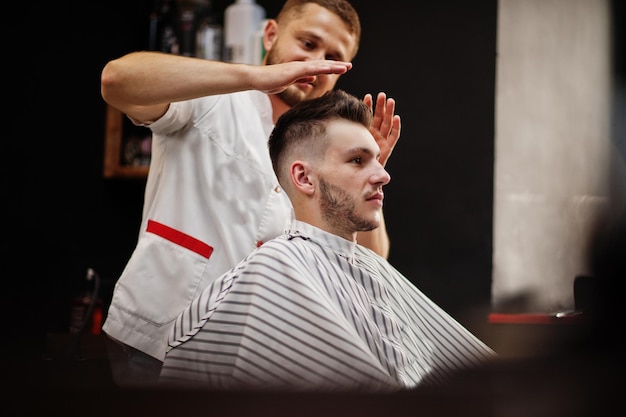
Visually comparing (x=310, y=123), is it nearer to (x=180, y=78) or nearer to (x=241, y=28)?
(x=180, y=78)

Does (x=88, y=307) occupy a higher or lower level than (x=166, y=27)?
lower

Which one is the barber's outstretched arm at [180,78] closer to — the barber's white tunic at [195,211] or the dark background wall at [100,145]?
the barber's white tunic at [195,211]

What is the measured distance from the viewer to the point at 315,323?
1.15 meters

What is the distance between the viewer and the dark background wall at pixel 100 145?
1.62m

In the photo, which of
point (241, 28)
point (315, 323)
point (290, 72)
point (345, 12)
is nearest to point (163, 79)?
point (290, 72)

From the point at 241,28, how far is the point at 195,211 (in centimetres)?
136

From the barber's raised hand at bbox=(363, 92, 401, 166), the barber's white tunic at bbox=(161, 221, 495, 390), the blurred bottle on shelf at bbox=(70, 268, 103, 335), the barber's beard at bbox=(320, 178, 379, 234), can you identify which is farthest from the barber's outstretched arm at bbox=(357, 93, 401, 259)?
the blurred bottle on shelf at bbox=(70, 268, 103, 335)

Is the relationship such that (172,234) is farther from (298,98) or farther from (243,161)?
(298,98)

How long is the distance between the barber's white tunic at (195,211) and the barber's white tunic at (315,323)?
0.13 m

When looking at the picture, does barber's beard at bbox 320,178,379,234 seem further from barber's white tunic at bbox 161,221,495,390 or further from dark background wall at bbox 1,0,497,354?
dark background wall at bbox 1,0,497,354

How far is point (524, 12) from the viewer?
3.89ft

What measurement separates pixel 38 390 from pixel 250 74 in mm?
796

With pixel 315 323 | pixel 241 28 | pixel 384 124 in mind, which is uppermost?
pixel 241 28

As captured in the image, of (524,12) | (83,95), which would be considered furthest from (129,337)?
(83,95)
